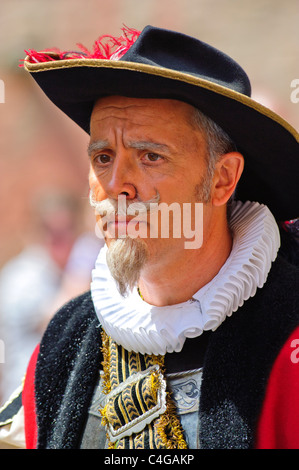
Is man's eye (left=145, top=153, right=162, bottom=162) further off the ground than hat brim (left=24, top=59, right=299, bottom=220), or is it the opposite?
hat brim (left=24, top=59, right=299, bottom=220)

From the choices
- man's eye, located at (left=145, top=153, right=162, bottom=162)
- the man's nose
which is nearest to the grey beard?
the man's nose

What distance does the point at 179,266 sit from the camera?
214cm

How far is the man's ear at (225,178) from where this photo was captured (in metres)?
2.18

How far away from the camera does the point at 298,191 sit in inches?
85.8

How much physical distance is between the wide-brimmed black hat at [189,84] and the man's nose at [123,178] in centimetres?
22

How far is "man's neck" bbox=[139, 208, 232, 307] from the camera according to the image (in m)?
2.13

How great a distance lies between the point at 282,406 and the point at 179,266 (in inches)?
23.4

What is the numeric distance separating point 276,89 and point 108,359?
402 centimetres

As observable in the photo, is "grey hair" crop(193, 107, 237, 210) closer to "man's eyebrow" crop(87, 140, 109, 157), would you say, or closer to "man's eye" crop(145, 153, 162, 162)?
"man's eye" crop(145, 153, 162, 162)

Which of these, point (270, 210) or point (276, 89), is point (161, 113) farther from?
point (276, 89)

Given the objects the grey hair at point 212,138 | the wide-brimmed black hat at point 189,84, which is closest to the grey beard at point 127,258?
the grey hair at point 212,138

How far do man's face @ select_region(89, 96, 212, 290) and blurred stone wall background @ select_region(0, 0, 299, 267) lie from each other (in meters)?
2.88

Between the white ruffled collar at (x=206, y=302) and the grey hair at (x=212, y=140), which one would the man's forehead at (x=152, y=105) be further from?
the white ruffled collar at (x=206, y=302)

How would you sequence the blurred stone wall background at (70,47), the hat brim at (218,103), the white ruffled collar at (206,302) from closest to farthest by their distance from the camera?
the hat brim at (218,103) → the white ruffled collar at (206,302) → the blurred stone wall background at (70,47)
